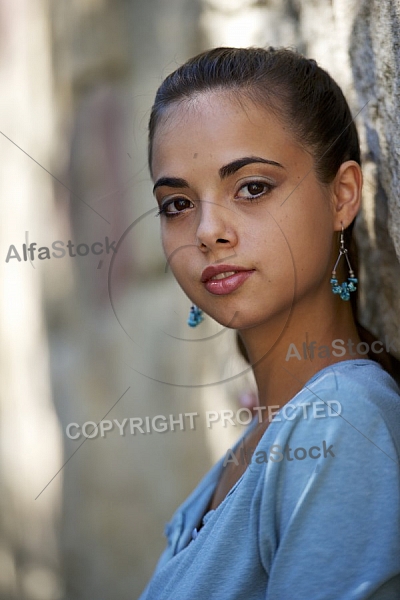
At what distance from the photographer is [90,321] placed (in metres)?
1.90

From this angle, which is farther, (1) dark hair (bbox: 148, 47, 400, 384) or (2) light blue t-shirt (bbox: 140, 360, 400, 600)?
(1) dark hair (bbox: 148, 47, 400, 384)

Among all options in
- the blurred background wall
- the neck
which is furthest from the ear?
the blurred background wall

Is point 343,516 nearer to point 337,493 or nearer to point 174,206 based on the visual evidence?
point 337,493

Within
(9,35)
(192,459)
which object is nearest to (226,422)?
(192,459)

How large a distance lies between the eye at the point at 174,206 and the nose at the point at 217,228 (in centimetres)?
7

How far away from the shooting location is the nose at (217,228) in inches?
36.1

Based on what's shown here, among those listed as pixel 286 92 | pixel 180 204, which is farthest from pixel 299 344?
pixel 286 92

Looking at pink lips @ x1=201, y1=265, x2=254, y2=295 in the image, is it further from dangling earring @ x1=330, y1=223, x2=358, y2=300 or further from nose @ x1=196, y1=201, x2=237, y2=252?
dangling earring @ x1=330, y1=223, x2=358, y2=300

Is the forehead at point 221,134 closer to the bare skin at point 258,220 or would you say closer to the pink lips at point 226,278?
the bare skin at point 258,220

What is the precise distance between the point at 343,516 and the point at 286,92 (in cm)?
60

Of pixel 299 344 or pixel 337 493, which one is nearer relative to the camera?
pixel 337 493

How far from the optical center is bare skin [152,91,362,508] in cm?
93

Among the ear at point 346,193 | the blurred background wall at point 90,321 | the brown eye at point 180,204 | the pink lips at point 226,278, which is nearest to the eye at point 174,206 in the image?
the brown eye at point 180,204

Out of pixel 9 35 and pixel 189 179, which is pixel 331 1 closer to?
pixel 189 179
